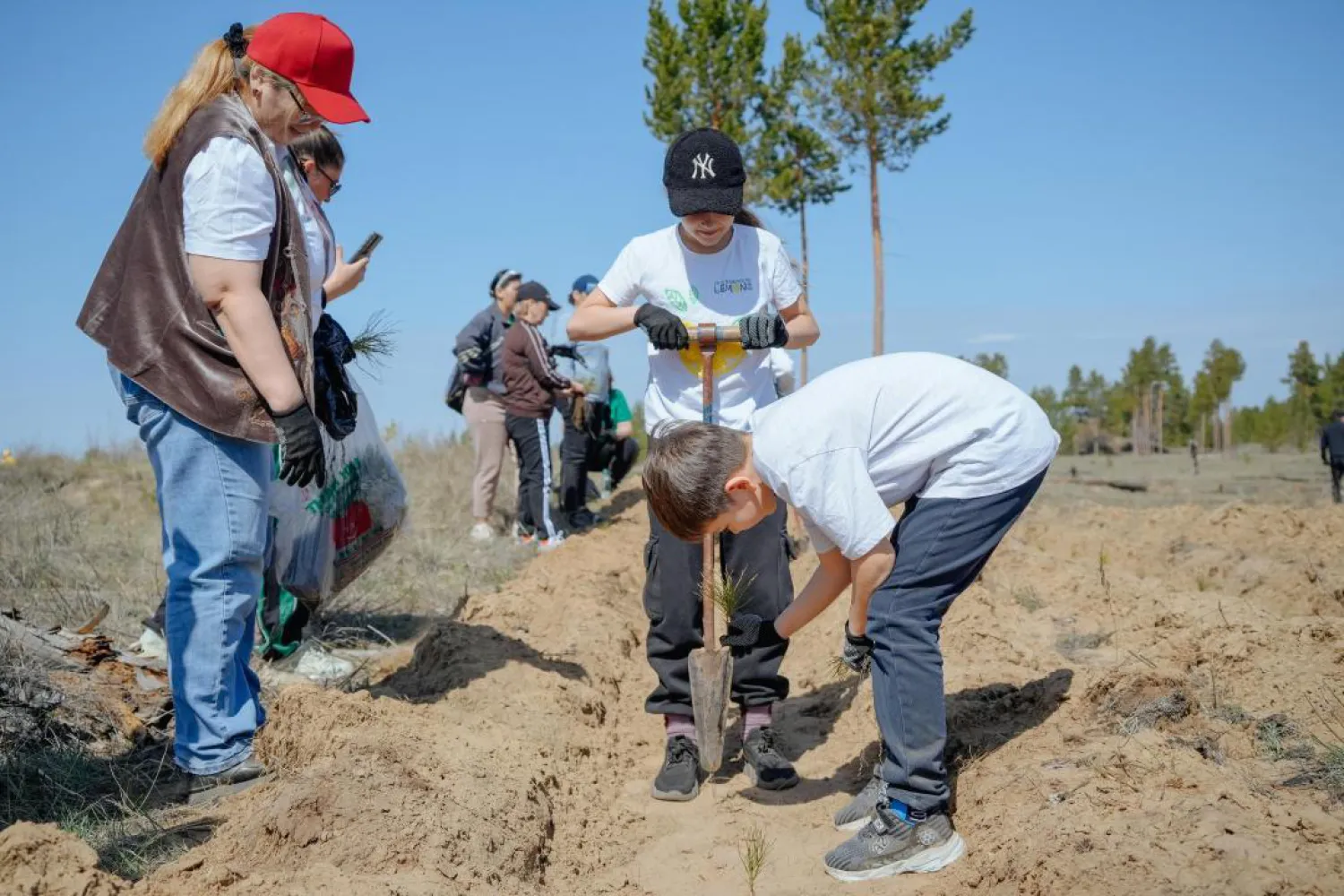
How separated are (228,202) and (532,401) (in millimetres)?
5623

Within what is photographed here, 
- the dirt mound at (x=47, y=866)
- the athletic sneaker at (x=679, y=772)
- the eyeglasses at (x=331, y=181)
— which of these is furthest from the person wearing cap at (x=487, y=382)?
the dirt mound at (x=47, y=866)

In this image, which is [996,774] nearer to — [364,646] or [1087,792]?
[1087,792]

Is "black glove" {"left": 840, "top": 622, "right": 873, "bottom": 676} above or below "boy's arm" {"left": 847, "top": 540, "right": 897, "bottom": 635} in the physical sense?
below

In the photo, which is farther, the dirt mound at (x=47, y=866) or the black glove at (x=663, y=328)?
the black glove at (x=663, y=328)

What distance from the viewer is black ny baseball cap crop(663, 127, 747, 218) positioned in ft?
12.3

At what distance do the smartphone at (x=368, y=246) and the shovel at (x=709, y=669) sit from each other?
5.39 feet

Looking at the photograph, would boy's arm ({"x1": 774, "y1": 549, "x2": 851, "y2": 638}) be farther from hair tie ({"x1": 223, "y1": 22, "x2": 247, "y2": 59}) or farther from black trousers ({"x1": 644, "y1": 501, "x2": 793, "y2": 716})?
hair tie ({"x1": 223, "y1": 22, "x2": 247, "y2": 59})

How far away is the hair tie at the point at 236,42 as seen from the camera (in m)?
3.40

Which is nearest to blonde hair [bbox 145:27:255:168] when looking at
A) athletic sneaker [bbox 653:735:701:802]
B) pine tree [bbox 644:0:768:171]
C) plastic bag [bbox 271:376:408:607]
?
plastic bag [bbox 271:376:408:607]

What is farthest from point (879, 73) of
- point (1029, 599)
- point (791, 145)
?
point (1029, 599)

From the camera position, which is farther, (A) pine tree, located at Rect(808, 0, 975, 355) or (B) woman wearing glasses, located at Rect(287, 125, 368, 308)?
(A) pine tree, located at Rect(808, 0, 975, 355)

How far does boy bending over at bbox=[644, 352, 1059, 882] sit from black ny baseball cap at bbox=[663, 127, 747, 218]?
0.88 m

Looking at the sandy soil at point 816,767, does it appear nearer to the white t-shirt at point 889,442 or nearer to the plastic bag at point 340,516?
the plastic bag at point 340,516

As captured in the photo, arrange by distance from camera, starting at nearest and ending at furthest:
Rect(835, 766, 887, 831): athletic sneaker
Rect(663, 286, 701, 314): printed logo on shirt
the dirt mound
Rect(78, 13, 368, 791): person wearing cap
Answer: the dirt mound < Rect(78, 13, 368, 791): person wearing cap < Rect(835, 766, 887, 831): athletic sneaker < Rect(663, 286, 701, 314): printed logo on shirt
